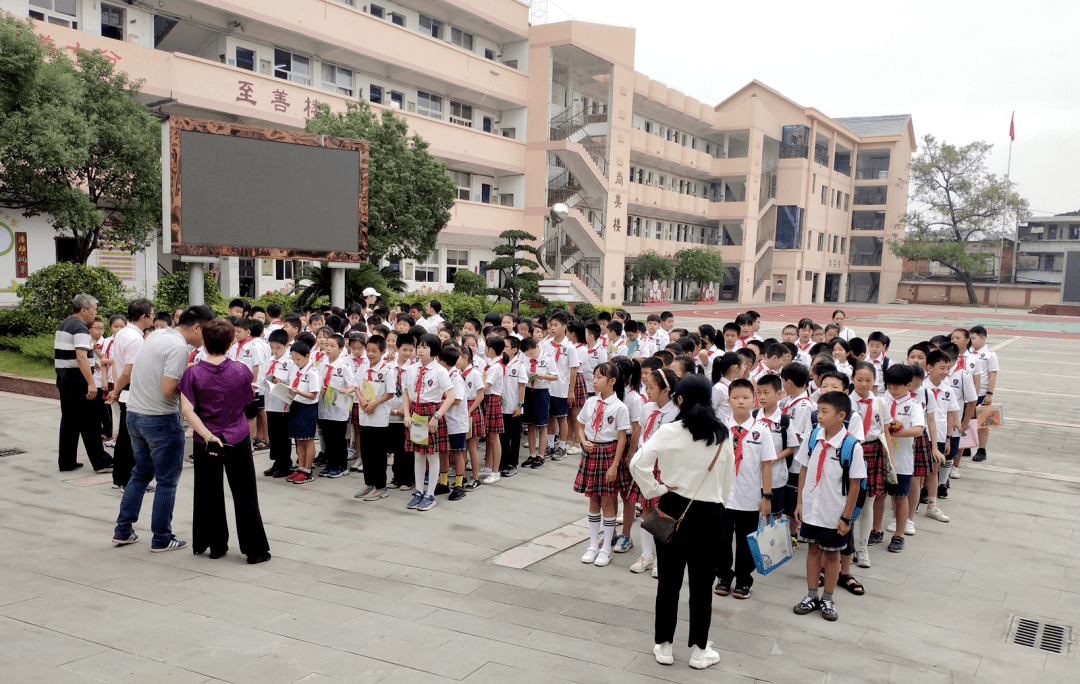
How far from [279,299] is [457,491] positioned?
1270 cm

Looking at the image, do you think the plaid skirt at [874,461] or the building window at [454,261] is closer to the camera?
the plaid skirt at [874,461]

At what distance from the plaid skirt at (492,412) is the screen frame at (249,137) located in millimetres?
6945

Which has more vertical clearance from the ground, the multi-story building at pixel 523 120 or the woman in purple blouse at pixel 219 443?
the multi-story building at pixel 523 120

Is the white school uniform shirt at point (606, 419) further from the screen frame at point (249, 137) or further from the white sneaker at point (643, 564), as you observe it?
the screen frame at point (249, 137)

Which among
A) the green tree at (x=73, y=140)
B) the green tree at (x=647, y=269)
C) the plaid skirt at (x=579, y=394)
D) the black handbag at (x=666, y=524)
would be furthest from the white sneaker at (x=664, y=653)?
the green tree at (x=647, y=269)

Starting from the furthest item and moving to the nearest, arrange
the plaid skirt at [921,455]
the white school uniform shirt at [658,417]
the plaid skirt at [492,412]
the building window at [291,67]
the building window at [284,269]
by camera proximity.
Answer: the building window at [284,269] → the building window at [291,67] → the plaid skirt at [492,412] → the plaid skirt at [921,455] → the white school uniform shirt at [658,417]

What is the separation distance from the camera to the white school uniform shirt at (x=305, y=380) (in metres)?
7.45

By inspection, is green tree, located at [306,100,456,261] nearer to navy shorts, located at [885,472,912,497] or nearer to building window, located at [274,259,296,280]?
building window, located at [274,259,296,280]

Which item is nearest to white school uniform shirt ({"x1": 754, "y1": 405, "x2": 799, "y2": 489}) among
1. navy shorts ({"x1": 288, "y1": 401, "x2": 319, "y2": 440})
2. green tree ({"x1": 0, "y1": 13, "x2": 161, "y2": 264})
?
navy shorts ({"x1": 288, "y1": 401, "x2": 319, "y2": 440})

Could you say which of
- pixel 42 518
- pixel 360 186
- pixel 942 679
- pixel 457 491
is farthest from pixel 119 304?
pixel 942 679

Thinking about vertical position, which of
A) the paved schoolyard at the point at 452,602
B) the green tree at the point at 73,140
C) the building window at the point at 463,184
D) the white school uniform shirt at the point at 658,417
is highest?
the building window at the point at 463,184

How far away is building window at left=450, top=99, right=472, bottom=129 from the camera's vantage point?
31.8 metres

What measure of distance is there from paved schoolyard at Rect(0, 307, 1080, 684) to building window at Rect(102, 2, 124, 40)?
17945 mm

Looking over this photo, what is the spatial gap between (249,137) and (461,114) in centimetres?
2072
